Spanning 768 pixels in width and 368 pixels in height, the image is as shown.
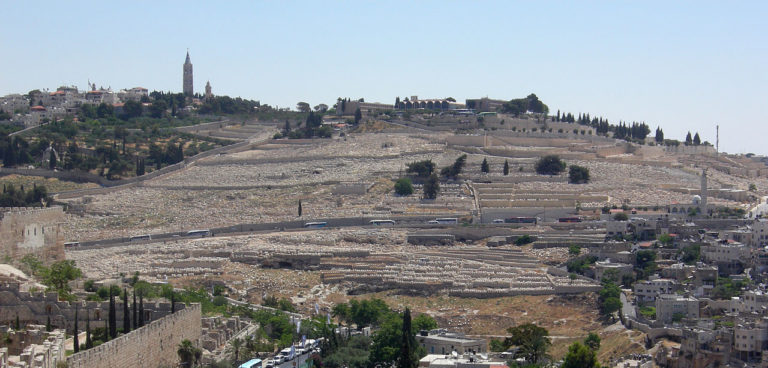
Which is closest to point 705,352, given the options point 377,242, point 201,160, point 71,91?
point 377,242

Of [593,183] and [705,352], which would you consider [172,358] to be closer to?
[705,352]

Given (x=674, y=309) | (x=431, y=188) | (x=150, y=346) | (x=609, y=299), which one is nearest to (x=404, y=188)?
(x=431, y=188)

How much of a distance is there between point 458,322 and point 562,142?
42605mm

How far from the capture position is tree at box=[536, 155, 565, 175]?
259 ft

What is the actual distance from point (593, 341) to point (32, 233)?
17551mm

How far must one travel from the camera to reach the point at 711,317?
45.6 m

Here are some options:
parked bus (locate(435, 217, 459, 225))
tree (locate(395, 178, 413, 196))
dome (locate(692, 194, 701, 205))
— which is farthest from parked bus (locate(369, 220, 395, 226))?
dome (locate(692, 194, 701, 205))

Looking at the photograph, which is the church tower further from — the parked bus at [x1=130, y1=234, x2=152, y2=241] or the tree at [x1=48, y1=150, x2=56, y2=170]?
the parked bus at [x1=130, y1=234, x2=152, y2=241]

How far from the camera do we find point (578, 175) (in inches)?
3034

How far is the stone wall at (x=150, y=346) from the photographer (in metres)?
28.7

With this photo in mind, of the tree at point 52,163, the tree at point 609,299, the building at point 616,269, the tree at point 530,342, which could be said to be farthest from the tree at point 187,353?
the tree at point 52,163

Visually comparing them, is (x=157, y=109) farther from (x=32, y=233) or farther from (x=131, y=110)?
(x=32, y=233)

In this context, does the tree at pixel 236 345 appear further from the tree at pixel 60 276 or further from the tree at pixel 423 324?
the tree at pixel 423 324

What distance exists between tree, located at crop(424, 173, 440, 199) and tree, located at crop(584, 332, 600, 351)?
28.9 meters
